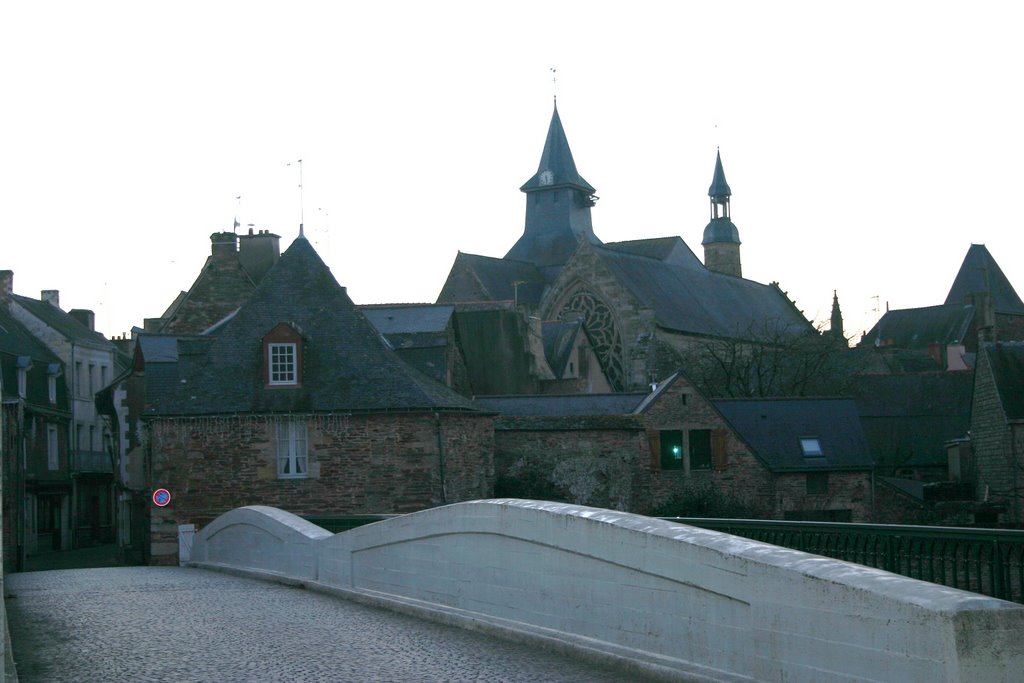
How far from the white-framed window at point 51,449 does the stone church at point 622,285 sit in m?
20.9

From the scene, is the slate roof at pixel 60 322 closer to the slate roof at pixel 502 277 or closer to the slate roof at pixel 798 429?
the slate roof at pixel 798 429

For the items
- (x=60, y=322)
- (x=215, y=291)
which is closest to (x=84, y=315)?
(x=60, y=322)

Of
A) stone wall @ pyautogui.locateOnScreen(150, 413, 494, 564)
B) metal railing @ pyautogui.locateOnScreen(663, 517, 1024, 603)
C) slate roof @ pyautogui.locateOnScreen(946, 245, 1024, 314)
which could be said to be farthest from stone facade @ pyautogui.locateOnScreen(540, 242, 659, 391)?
metal railing @ pyautogui.locateOnScreen(663, 517, 1024, 603)

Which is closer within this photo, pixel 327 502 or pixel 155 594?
pixel 155 594

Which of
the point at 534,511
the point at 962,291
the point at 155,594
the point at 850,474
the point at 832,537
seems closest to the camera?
the point at 832,537

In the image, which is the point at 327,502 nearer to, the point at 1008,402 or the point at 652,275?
the point at 1008,402

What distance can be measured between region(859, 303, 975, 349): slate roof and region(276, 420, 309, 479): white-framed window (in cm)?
6765

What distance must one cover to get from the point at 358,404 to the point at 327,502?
235cm

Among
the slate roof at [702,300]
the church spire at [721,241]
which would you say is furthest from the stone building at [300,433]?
the church spire at [721,241]

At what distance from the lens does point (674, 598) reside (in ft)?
31.7

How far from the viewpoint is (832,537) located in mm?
11016

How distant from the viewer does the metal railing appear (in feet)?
28.5

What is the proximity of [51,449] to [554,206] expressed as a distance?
60625 mm

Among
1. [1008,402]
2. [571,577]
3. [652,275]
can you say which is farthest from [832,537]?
[652,275]
